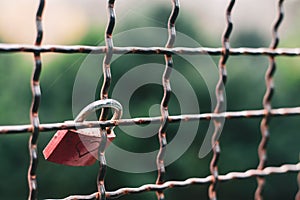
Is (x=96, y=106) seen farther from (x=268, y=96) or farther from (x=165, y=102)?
(x=268, y=96)

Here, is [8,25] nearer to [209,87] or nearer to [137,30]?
[137,30]

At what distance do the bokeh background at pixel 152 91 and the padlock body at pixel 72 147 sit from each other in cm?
186

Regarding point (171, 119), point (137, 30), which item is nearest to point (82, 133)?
point (171, 119)

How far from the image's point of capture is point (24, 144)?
8.32 ft

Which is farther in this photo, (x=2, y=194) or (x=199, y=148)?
(x=199, y=148)

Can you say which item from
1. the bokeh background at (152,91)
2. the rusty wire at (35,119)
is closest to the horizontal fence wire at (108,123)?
the rusty wire at (35,119)

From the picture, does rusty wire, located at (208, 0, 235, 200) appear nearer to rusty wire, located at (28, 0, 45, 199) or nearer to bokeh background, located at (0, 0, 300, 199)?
rusty wire, located at (28, 0, 45, 199)

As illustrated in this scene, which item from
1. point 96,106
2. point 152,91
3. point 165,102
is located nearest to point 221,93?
point 165,102

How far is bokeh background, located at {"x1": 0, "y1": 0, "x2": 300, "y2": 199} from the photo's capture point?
253cm

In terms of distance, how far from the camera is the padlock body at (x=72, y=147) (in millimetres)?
592

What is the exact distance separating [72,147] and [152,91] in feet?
6.70

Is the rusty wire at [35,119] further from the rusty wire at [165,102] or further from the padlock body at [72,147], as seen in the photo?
the rusty wire at [165,102]

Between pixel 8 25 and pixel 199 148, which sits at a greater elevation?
pixel 8 25

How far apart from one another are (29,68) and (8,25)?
0.21 meters
